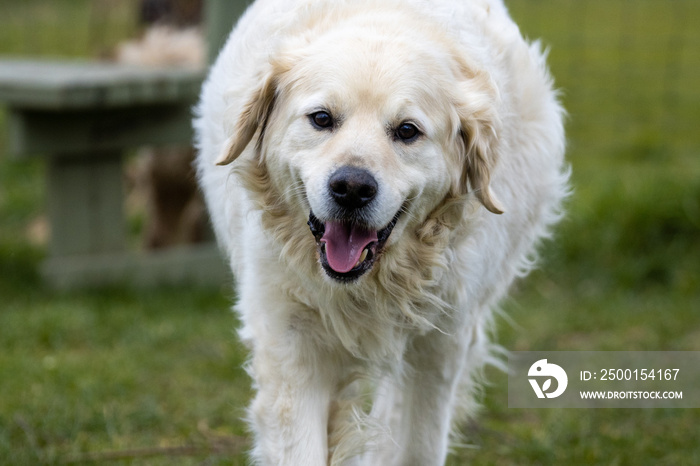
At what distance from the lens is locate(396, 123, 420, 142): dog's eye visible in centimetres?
281

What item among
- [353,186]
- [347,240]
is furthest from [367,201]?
[347,240]

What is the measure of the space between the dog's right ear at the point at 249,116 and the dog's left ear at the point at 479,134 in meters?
0.61

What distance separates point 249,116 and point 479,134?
737 millimetres

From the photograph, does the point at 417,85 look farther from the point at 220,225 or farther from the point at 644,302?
the point at 644,302

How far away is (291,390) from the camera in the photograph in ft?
9.80

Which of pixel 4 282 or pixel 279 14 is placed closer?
pixel 279 14

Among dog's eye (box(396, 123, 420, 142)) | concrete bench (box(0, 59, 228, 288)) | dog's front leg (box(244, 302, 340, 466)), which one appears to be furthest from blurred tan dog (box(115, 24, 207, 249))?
dog's eye (box(396, 123, 420, 142))

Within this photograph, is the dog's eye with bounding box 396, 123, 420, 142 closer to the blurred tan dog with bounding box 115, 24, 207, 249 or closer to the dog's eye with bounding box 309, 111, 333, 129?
the dog's eye with bounding box 309, 111, 333, 129

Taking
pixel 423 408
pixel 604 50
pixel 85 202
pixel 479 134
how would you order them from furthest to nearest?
1. pixel 604 50
2. pixel 85 202
3. pixel 423 408
4. pixel 479 134

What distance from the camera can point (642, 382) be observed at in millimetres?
5047

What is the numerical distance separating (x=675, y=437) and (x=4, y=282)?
4.78 m

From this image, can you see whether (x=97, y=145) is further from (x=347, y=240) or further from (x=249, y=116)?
(x=347, y=240)

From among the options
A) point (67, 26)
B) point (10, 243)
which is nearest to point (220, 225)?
point (10, 243)

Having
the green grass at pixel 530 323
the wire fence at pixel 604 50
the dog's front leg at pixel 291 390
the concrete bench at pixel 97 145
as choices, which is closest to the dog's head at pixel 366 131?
the dog's front leg at pixel 291 390
